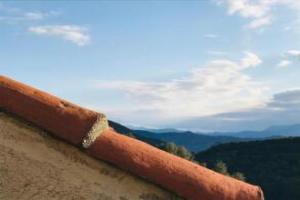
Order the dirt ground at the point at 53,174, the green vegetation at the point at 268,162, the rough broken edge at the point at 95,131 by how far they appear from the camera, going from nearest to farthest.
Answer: the dirt ground at the point at 53,174 < the rough broken edge at the point at 95,131 < the green vegetation at the point at 268,162

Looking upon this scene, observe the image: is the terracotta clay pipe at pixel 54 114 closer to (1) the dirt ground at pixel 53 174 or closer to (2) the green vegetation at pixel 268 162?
(1) the dirt ground at pixel 53 174

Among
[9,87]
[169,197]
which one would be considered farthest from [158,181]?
[9,87]

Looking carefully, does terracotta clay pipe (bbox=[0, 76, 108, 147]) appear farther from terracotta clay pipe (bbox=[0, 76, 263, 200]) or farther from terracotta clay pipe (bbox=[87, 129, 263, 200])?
terracotta clay pipe (bbox=[87, 129, 263, 200])

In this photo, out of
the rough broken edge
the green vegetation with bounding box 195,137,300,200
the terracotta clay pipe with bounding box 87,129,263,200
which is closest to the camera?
the terracotta clay pipe with bounding box 87,129,263,200

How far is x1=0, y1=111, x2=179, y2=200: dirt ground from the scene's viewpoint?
20.9ft

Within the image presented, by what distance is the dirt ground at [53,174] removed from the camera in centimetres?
637

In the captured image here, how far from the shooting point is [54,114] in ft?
23.4

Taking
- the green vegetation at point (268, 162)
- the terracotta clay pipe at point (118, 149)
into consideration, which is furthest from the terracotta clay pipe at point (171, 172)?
the green vegetation at point (268, 162)

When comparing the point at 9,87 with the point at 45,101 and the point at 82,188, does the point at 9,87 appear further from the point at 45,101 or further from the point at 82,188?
the point at 82,188

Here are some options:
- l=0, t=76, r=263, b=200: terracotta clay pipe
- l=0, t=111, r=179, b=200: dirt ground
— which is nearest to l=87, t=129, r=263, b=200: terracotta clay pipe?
l=0, t=76, r=263, b=200: terracotta clay pipe

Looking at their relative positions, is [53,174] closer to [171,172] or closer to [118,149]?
[118,149]

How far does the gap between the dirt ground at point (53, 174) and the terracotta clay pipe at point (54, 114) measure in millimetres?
125

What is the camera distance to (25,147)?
22.4ft

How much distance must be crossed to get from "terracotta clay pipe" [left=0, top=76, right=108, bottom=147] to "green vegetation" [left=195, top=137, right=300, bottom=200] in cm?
7226
